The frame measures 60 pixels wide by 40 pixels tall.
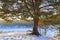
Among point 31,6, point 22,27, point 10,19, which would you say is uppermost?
point 31,6

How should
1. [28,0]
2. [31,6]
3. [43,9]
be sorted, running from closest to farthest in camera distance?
[31,6] < [28,0] < [43,9]

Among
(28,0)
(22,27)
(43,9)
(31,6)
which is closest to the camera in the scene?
(31,6)

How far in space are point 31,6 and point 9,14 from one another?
0.66 meters

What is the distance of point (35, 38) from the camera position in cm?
358

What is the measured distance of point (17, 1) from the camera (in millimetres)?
3299

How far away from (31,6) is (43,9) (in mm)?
643

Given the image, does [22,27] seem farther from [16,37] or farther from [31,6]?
[31,6]

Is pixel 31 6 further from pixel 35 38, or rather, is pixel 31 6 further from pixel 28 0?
pixel 35 38

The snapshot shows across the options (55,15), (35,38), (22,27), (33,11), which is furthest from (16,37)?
(22,27)

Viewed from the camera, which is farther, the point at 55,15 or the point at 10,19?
the point at 10,19

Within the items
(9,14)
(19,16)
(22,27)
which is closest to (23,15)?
(19,16)

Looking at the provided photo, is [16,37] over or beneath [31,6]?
beneath

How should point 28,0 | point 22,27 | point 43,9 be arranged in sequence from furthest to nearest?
point 22,27, point 43,9, point 28,0

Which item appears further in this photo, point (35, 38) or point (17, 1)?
point (35, 38)
